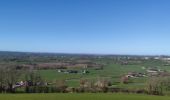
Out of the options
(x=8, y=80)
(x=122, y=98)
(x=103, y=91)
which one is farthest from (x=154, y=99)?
(x=8, y=80)

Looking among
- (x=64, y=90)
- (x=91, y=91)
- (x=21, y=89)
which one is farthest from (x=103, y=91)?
(x=21, y=89)

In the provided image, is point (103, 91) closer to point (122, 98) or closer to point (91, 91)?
point (91, 91)

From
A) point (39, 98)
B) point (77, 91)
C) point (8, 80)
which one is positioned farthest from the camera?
point (8, 80)

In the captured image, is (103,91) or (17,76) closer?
(103,91)

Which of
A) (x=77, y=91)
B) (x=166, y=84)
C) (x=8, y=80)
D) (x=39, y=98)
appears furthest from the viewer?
(x=166, y=84)

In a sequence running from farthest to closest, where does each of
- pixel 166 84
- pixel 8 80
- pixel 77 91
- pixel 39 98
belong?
pixel 166 84 < pixel 8 80 < pixel 77 91 < pixel 39 98

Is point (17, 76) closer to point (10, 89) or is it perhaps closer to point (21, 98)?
point (10, 89)

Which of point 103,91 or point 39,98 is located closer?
point 39,98

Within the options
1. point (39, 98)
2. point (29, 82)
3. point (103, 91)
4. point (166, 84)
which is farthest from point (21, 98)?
point (166, 84)
